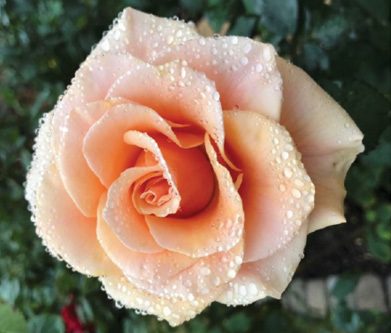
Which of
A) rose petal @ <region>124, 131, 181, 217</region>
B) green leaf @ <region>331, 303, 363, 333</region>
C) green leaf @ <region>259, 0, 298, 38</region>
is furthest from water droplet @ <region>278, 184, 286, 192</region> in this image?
green leaf @ <region>331, 303, 363, 333</region>

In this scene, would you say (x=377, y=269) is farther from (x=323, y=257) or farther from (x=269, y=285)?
(x=269, y=285)

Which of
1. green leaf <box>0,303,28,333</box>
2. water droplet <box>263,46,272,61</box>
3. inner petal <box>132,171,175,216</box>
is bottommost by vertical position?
green leaf <box>0,303,28,333</box>

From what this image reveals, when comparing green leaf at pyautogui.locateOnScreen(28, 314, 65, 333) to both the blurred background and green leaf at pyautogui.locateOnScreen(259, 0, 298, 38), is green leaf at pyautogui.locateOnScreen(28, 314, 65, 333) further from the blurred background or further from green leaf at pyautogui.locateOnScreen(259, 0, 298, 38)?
green leaf at pyautogui.locateOnScreen(259, 0, 298, 38)

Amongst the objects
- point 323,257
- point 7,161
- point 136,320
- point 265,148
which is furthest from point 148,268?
point 323,257

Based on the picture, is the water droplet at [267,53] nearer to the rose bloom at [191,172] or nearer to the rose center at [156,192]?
the rose bloom at [191,172]

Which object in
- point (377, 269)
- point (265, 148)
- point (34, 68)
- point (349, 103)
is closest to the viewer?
point (265, 148)
